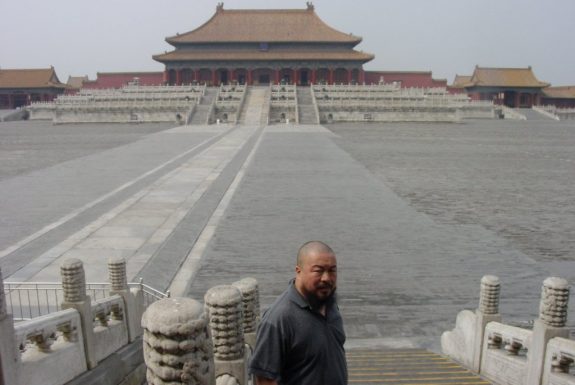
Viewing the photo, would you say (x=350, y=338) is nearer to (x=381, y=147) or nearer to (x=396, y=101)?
(x=381, y=147)

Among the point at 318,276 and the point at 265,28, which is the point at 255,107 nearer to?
the point at 265,28

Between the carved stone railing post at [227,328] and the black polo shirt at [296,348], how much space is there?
84cm

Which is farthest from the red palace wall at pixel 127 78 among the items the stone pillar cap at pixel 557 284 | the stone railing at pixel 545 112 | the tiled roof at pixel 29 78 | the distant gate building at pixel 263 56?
the stone pillar cap at pixel 557 284

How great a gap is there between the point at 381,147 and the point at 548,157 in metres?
8.75

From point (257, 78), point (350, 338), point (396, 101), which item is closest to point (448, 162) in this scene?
point (350, 338)

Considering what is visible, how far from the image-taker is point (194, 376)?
2.08 metres

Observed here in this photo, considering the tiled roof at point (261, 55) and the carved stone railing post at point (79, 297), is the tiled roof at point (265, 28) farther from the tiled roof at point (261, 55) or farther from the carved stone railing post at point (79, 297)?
Result: the carved stone railing post at point (79, 297)

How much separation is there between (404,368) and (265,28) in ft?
221

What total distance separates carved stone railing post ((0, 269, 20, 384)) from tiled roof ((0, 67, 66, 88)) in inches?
2746

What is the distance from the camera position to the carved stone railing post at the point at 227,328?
11.1ft

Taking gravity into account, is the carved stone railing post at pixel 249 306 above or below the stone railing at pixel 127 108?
below

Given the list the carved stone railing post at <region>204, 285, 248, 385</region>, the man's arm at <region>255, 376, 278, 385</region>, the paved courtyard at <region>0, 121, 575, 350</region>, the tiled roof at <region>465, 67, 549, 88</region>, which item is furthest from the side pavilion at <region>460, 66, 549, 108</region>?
the man's arm at <region>255, 376, 278, 385</region>

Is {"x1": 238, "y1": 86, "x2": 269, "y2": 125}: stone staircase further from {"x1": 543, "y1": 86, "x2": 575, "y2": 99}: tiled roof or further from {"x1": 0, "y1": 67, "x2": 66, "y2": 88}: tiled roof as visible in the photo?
{"x1": 543, "y1": 86, "x2": 575, "y2": 99}: tiled roof

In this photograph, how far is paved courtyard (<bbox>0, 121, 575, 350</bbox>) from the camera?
8.20m
